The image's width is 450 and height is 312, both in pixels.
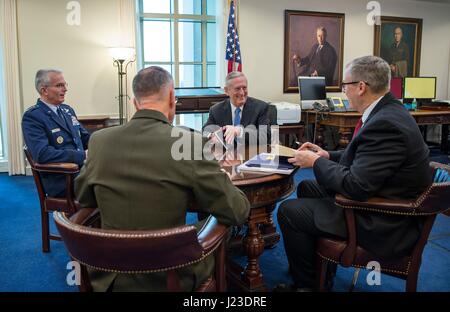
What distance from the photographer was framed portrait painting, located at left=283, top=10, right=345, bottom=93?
6.36 meters

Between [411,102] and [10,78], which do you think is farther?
[411,102]

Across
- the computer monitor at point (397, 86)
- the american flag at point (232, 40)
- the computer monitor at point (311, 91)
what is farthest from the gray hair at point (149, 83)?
the computer monitor at point (397, 86)

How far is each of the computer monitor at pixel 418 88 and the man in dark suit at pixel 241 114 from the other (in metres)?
4.34

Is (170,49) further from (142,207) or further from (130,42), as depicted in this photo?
(142,207)

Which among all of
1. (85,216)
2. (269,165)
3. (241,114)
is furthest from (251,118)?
(85,216)

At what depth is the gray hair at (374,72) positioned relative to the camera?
6.46 feet

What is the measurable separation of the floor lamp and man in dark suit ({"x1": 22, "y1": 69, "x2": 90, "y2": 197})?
2258 mm

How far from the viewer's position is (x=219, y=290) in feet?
5.29

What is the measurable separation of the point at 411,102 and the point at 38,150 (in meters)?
6.15

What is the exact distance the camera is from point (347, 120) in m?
5.64

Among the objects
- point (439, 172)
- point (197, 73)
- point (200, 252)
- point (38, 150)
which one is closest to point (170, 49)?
point (197, 73)

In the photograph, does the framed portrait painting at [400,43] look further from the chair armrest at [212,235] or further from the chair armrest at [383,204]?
the chair armrest at [212,235]

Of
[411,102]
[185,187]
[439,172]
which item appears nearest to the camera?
[185,187]

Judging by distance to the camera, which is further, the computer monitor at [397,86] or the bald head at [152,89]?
the computer monitor at [397,86]
